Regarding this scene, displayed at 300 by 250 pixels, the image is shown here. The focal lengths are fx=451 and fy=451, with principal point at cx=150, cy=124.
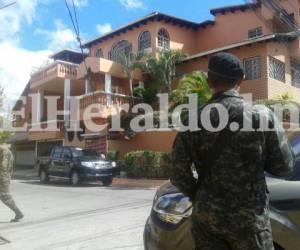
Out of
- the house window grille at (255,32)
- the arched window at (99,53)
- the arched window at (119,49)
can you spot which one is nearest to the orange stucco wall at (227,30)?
the house window grille at (255,32)

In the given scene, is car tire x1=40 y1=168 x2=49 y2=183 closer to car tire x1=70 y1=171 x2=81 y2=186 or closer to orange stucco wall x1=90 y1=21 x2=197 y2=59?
car tire x1=70 y1=171 x2=81 y2=186

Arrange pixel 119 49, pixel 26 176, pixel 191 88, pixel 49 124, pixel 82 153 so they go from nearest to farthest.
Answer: pixel 191 88, pixel 82 153, pixel 26 176, pixel 49 124, pixel 119 49

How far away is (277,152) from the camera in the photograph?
249cm

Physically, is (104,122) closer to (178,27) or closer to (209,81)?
(178,27)

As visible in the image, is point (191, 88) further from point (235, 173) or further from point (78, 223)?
point (235, 173)

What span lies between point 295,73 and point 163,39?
24.4ft

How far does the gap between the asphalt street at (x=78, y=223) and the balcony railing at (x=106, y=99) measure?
9605 mm

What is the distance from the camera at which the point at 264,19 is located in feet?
75.1

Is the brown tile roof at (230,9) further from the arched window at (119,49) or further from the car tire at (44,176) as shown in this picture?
the car tire at (44,176)

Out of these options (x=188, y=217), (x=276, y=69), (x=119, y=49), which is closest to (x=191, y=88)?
(x=276, y=69)

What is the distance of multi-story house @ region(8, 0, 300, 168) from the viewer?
2058cm

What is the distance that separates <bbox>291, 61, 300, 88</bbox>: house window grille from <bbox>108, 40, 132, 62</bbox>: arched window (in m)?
9.55

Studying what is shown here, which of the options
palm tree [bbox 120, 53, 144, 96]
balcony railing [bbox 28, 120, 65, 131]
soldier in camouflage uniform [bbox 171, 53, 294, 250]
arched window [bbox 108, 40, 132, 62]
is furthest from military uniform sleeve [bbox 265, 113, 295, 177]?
arched window [bbox 108, 40, 132, 62]

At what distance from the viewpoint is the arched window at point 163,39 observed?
2530cm
